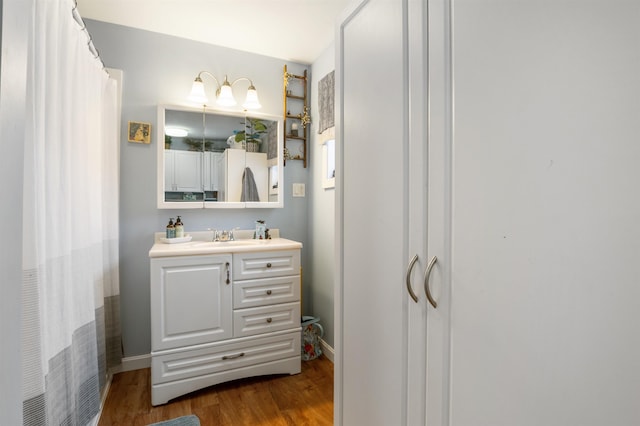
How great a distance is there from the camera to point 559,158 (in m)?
0.52

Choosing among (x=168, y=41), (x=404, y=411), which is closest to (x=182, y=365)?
(x=404, y=411)

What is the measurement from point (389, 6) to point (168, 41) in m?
2.18

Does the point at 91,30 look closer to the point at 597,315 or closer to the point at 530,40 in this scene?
the point at 530,40

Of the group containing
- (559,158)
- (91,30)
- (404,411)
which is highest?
(91,30)

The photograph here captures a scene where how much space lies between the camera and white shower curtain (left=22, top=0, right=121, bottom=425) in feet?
3.18

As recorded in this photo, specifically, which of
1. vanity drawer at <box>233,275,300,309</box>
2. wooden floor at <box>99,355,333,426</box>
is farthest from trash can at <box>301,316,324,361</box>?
vanity drawer at <box>233,275,300,309</box>

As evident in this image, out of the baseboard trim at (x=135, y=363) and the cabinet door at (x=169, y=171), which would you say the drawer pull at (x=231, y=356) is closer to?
the baseboard trim at (x=135, y=363)

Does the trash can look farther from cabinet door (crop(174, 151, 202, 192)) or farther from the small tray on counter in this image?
cabinet door (crop(174, 151, 202, 192))

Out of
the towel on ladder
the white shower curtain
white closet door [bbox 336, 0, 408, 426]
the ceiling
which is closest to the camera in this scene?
white closet door [bbox 336, 0, 408, 426]

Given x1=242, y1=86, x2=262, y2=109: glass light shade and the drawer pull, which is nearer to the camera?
the drawer pull

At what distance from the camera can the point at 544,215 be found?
54 cm

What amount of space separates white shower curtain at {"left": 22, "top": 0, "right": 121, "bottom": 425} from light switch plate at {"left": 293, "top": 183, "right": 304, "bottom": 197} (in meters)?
1.49

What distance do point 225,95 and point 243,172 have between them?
2.10 feet

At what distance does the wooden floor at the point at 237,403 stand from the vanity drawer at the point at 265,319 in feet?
1.21
